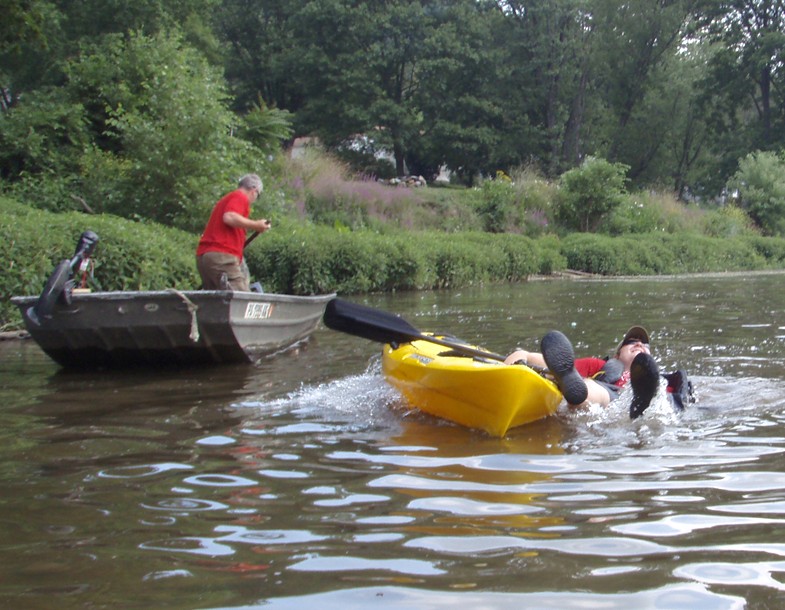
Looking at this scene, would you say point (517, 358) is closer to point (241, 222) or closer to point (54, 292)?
point (241, 222)

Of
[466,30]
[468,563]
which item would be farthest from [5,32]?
[466,30]

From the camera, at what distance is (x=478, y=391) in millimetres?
6051

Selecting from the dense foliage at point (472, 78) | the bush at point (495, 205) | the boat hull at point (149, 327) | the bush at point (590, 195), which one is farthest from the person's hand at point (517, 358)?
the bush at point (590, 195)

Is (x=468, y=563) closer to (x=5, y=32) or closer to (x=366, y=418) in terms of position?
(x=366, y=418)

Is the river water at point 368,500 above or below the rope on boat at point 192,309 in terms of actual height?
below

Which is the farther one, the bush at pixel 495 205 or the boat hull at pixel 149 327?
the bush at pixel 495 205

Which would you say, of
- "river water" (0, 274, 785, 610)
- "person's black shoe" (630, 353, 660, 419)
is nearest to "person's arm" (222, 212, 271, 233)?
"river water" (0, 274, 785, 610)

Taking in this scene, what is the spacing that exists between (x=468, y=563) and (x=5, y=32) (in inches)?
628

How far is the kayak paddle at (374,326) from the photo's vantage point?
684cm

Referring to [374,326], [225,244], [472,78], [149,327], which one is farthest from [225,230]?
[472,78]

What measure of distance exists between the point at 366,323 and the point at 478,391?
1169 millimetres

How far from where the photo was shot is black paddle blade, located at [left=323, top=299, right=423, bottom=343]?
6.84 m

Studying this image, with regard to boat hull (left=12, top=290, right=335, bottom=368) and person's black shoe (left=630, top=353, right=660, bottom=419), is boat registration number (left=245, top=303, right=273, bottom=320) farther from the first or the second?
person's black shoe (left=630, top=353, right=660, bottom=419)

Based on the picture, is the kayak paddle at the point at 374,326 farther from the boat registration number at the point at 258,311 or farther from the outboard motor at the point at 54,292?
the outboard motor at the point at 54,292
